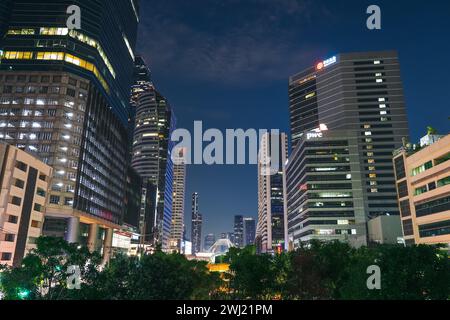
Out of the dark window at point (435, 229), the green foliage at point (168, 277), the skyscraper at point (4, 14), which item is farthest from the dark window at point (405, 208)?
the skyscraper at point (4, 14)

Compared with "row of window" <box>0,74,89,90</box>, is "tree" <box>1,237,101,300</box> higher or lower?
lower

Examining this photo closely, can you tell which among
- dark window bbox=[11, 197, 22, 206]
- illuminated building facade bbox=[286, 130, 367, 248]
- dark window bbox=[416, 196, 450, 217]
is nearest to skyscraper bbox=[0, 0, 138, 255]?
A: dark window bbox=[11, 197, 22, 206]

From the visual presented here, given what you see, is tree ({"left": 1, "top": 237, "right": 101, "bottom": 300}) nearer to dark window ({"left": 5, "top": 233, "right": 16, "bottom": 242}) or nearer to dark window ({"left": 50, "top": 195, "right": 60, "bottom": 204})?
dark window ({"left": 5, "top": 233, "right": 16, "bottom": 242})

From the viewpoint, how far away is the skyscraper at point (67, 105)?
10638 centimetres

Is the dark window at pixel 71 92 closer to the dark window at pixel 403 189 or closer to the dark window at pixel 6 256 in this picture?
the dark window at pixel 6 256

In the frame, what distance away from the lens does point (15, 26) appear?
391 feet

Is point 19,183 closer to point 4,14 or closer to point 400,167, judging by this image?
point 4,14

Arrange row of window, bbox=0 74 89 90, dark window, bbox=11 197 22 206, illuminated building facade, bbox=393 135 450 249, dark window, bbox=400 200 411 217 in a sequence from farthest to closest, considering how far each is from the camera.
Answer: row of window, bbox=0 74 89 90 < dark window, bbox=400 200 411 217 < dark window, bbox=11 197 22 206 < illuminated building facade, bbox=393 135 450 249

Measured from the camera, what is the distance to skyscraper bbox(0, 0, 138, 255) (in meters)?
106

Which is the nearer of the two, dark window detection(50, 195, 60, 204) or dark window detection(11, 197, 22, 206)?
dark window detection(11, 197, 22, 206)

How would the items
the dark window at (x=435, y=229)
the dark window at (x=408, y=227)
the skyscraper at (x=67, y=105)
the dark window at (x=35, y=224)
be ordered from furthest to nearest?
the skyscraper at (x=67, y=105), the dark window at (x=408, y=227), the dark window at (x=35, y=224), the dark window at (x=435, y=229)

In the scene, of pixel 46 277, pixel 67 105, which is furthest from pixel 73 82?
pixel 46 277
